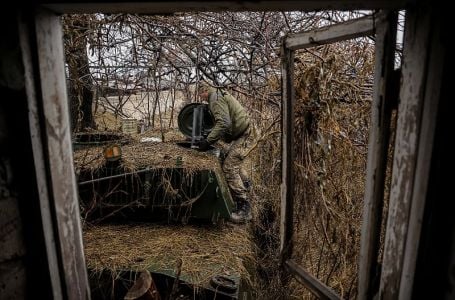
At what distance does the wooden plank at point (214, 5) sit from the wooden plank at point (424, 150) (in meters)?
0.17

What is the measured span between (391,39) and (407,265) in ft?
2.42

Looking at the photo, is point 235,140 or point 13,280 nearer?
point 13,280

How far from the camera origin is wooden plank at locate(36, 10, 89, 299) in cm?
109

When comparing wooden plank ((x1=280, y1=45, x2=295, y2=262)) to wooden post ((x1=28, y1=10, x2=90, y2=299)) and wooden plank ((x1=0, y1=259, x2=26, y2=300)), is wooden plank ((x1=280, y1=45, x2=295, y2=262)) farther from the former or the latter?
wooden plank ((x1=0, y1=259, x2=26, y2=300))

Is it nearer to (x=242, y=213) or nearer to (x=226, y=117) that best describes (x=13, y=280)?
(x=226, y=117)

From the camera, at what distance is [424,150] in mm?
952

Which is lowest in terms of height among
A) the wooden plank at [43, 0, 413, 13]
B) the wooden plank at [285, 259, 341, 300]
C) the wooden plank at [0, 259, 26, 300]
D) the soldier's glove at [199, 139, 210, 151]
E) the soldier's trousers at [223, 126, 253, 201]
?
the soldier's trousers at [223, 126, 253, 201]

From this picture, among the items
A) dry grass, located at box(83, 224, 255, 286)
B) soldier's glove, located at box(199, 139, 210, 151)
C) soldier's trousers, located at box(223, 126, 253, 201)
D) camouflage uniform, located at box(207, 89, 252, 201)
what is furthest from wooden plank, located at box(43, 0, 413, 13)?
soldier's trousers, located at box(223, 126, 253, 201)

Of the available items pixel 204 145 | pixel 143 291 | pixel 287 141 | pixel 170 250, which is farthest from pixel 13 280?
pixel 204 145

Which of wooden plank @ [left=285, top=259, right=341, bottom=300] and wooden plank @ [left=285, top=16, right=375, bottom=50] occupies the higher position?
wooden plank @ [left=285, top=16, right=375, bottom=50]

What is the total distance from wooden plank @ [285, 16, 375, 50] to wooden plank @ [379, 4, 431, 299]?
29 cm

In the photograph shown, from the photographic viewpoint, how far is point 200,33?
15.7 ft

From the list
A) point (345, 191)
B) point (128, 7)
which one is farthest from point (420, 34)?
point (345, 191)

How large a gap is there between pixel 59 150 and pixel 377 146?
114 centimetres
